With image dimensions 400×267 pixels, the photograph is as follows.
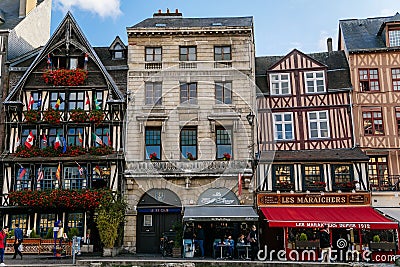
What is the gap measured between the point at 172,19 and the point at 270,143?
8.04 metres

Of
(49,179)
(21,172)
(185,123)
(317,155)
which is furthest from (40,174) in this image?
(317,155)

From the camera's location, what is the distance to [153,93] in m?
22.0

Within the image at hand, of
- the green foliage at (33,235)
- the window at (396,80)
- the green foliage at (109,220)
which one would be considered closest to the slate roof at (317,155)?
the window at (396,80)

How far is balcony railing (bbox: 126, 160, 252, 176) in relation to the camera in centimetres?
2066

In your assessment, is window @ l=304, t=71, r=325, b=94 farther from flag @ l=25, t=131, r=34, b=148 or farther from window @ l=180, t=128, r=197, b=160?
A: flag @ l=25, t=131, r=34, b=148

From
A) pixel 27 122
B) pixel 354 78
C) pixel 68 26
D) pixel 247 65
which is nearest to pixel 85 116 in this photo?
pixel 27 122

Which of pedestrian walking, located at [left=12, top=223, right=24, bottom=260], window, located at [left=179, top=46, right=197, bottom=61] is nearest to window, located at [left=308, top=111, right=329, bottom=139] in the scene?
window, located at [left=179, top=46, right=197, bottom=61]

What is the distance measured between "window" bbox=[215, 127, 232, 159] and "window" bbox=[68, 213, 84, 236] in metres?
6.52

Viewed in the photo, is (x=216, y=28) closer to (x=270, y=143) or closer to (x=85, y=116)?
(x=270, y=143)

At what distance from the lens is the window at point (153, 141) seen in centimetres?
2144

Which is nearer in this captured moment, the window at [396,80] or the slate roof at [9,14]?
the window at [396,80]

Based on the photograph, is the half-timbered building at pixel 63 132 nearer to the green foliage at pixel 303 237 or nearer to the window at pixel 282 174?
the window at pixel 282 174

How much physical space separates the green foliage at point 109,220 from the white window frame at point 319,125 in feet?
29.5

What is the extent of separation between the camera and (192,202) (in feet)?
67.5
